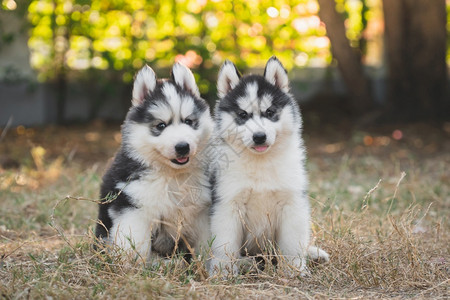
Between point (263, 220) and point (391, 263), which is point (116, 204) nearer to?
point (263, 220)

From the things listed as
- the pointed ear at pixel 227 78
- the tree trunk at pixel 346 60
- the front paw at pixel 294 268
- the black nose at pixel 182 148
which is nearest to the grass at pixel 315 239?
the front paw at pixel 294 268

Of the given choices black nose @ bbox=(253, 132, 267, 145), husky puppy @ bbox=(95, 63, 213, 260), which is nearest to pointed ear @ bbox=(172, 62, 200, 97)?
husky puppy @ bbox=(95, 63, 213, 260)

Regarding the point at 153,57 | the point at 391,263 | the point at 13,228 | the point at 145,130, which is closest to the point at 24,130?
the point at 153,57

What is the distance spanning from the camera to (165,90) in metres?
3.56

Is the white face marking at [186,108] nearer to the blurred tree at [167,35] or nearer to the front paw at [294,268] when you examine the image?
the front paw at [294,268]

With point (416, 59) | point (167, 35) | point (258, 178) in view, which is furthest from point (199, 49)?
point (258, 178)

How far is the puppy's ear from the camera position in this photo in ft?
11.8

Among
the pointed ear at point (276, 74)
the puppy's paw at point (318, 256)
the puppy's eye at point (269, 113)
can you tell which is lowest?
the puppy's paw at point (318, 256)

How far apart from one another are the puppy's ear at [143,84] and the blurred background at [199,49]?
548cm

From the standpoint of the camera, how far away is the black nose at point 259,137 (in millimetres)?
3398

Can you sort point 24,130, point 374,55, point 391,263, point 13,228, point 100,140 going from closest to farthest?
point 391,263 → point 13,228 → point 100,140 → point 24,130 → point 374,55

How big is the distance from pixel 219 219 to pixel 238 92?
0.82 meters

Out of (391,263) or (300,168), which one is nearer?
(391,263)

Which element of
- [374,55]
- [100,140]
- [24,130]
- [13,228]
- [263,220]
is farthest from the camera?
[374,55]
